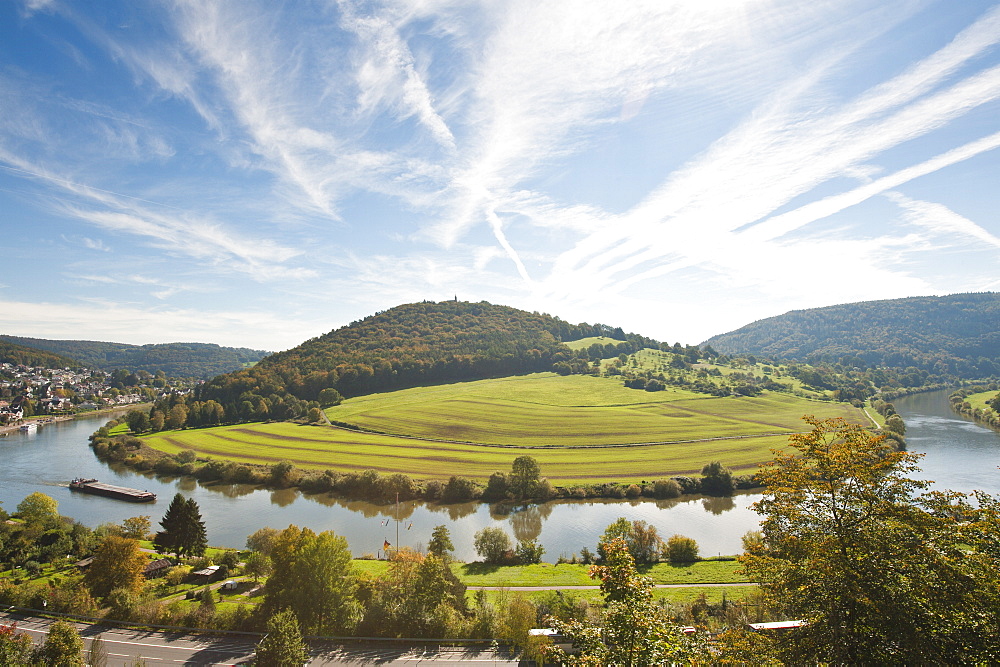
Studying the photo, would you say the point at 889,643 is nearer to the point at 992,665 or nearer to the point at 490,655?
the point at 992,665

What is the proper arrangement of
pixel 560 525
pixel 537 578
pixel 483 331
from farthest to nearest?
pixel 483 331 < pixel 560 525 < pixel 537 578

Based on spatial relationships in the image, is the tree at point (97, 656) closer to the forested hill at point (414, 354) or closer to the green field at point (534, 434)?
the green field at point (534, 434)

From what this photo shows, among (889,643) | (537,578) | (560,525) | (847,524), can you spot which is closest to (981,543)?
(847,524)

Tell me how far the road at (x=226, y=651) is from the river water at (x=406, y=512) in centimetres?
1421

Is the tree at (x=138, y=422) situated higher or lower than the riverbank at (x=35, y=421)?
higher

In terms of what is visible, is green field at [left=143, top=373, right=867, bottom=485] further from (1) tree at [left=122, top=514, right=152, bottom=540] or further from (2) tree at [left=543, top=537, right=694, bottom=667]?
(2) tree at [left=543, top=537, right=694, bottom=667]

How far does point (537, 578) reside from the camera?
28.4 meters

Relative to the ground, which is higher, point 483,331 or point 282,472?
point 483,331

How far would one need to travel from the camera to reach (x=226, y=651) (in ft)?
65.2

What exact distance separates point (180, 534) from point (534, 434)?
151 ft

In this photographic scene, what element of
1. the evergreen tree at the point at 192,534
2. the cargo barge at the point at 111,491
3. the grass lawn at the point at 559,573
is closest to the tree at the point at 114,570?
the evergreen tree at the point at 192,534

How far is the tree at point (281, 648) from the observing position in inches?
653

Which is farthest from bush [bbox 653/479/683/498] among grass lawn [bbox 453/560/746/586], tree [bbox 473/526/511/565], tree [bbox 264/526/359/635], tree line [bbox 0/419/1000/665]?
tree line [bbox 0/419/1000/665]

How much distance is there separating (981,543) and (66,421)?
145067 millimetres
